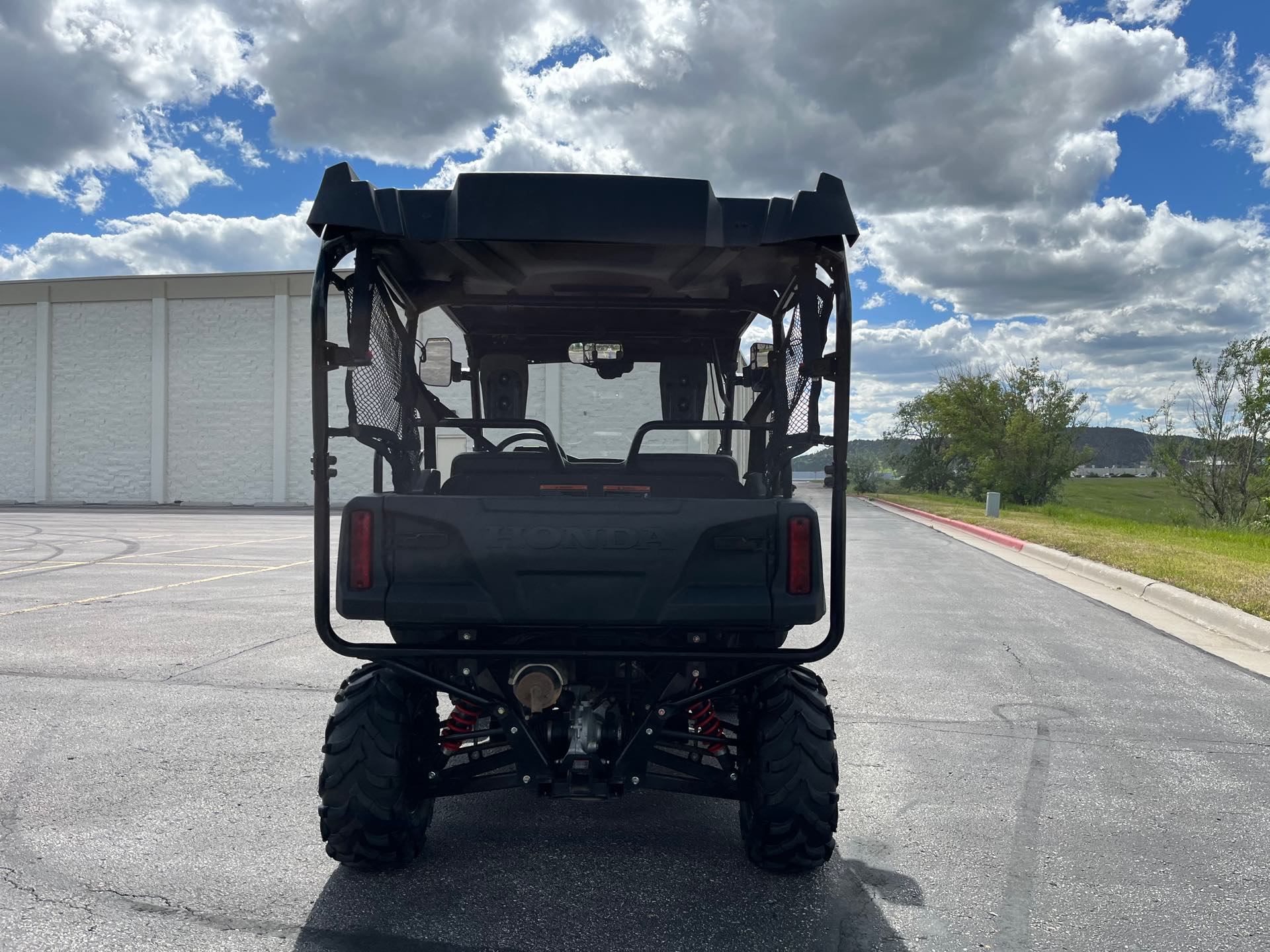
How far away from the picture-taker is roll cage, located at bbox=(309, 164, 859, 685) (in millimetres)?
3381

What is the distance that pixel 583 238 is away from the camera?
3.42m

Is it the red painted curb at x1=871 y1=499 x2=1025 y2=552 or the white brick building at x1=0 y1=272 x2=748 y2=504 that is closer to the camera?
the red painted curb at x1=871 y1=499 x2=1025 y2=552

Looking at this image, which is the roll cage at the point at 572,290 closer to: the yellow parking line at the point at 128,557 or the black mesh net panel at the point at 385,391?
the black mesh net panel at the point at 385,391

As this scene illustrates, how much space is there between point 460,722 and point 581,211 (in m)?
2.00

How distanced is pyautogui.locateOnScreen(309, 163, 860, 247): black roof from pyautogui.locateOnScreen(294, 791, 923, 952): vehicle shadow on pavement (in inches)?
86.3

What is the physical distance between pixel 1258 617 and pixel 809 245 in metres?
8.02

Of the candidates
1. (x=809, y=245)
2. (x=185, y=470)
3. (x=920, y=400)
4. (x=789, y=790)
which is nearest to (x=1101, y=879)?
(x=789, y=790)

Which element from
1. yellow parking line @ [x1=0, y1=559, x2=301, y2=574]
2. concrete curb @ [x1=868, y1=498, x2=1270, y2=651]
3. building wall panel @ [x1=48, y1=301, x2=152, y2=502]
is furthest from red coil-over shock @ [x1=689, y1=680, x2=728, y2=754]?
building wall panel @ [x1=48, y1=301, x2=152, y2=502]

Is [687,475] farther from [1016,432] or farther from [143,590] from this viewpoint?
[1016,432]

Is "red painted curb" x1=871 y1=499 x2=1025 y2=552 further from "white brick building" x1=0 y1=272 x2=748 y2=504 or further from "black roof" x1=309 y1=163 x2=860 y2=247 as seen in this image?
"white brick building" x1=0 y1=272 x2=748 y2=504

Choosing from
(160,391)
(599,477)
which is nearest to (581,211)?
(599,477)

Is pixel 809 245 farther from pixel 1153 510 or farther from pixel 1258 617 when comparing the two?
pixel 1153 510

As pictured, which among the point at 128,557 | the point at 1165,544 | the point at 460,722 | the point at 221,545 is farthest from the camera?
the point at 221,545

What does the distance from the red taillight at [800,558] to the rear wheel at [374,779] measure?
142cm
